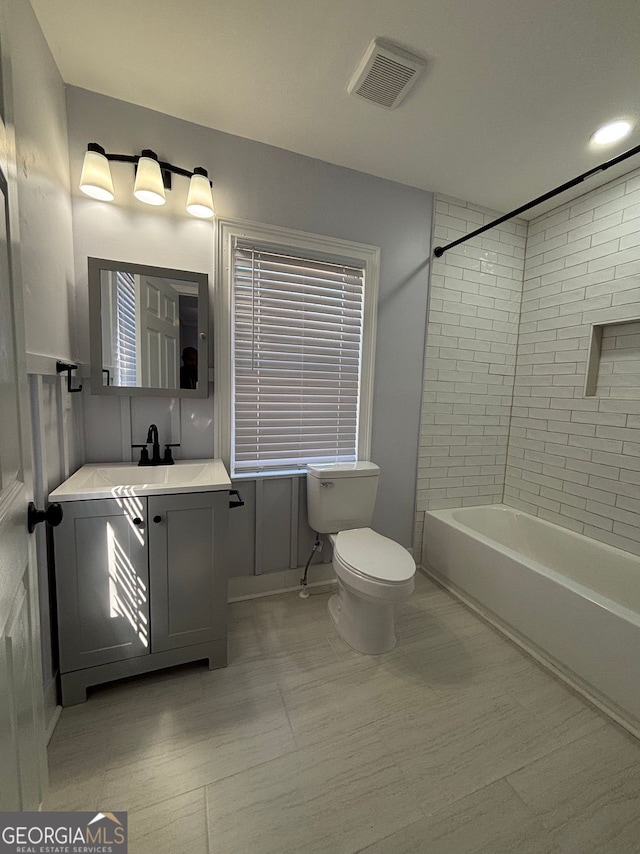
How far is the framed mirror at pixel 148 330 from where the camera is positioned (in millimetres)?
1559

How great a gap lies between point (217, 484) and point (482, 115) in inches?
83.1

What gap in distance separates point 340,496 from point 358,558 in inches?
16.0

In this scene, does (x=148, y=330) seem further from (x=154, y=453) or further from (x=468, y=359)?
(x=468, y=359)

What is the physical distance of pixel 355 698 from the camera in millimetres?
1405

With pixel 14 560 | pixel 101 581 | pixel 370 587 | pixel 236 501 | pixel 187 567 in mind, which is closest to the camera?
pixel 14 560

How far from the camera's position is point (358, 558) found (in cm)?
163

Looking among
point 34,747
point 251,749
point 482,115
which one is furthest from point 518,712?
point 482,115

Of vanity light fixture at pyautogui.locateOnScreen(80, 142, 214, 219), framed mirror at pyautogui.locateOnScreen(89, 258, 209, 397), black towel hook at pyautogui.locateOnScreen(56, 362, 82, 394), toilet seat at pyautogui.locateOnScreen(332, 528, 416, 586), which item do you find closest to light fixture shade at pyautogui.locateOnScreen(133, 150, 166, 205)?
vanity light fixture at pyautogui.locateOnScreen(80, 142, 214, 219)

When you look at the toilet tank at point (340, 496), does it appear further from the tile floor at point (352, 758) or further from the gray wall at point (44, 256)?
the gray wall at point (44, 256)

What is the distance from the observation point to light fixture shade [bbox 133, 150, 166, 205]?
1.46m

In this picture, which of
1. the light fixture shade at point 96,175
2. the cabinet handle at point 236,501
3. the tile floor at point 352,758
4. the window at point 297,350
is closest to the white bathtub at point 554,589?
the tile floor at point 352,758

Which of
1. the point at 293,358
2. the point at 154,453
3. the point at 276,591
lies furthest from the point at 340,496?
the point at 154,453

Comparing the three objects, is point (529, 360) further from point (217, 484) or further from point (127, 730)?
point (127, 730)

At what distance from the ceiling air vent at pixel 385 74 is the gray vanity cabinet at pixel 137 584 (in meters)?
1.85
